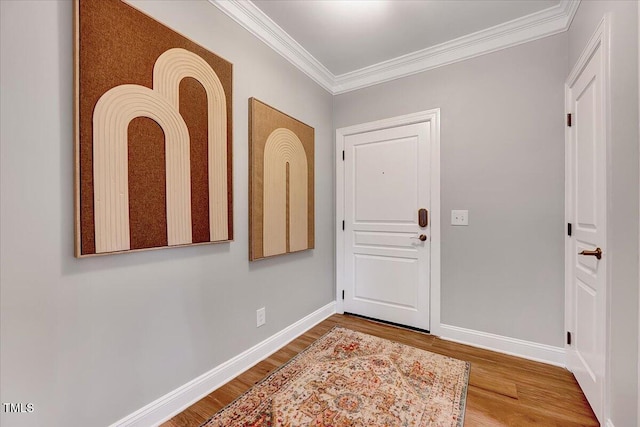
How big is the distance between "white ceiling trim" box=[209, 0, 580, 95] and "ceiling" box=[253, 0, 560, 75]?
0.18 feet

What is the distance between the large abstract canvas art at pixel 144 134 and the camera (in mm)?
1171

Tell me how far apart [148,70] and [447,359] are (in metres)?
2.67

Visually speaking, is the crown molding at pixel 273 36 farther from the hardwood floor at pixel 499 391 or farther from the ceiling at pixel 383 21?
the hardwood floor at pixel 499 391

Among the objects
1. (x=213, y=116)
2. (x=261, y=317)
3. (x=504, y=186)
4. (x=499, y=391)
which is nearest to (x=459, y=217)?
(x=504, y=186)

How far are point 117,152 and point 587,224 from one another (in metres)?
2.58

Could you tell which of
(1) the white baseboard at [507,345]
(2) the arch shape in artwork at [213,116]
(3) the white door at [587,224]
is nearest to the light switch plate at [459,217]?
(3) the white door at [587,224]

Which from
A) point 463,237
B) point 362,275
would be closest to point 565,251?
point 463,237

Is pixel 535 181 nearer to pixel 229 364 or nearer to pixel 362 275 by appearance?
pixel 362 275

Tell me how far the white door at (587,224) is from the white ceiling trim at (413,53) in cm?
51

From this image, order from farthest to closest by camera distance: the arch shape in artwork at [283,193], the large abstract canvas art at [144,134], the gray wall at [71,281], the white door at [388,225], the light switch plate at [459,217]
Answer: the white door at [388,225] → the light switch plate at [459,217] → the arch shape in artwork at [283,193] → the large abstract canvas art at [144,134] → the gray wall at [71,281]

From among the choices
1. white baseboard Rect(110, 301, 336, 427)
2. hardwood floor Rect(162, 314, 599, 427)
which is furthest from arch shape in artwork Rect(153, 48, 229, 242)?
hardwood floor Rect(162, 314, 599, 427)

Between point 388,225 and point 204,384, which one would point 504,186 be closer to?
point 388,225

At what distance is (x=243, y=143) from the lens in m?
1.95

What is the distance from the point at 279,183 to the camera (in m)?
2.24
